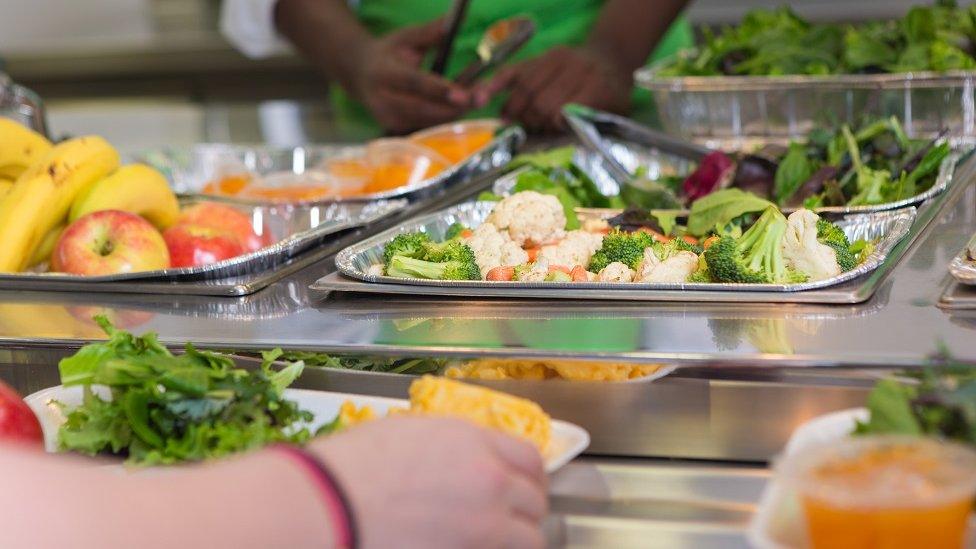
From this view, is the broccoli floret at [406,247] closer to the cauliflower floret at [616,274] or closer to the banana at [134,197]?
the cauliflower floret at [616,274]

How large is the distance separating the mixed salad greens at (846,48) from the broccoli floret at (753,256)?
3.18 feet

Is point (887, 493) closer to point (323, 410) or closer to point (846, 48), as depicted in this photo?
point (323, 410)

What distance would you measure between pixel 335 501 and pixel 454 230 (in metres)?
0.78

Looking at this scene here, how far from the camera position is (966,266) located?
114 centimetres

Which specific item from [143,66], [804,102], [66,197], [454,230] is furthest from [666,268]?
[143,66]

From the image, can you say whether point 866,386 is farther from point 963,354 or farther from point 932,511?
point 932,511

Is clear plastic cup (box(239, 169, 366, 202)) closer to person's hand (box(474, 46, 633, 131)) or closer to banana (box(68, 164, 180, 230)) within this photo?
banana (box(68, 164, 180, 230))

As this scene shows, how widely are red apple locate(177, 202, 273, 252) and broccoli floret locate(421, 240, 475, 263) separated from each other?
40 centimetres

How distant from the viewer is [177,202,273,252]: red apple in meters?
1.68

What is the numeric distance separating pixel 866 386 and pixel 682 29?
236 centimetres

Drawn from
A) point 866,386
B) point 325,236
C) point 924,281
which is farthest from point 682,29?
point 866,386

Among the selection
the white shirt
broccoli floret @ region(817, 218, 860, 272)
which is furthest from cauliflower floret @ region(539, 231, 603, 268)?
the white shirt

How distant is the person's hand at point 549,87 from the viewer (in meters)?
2.57

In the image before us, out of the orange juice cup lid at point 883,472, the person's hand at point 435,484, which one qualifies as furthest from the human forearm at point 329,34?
the orange juice cup lid at point 883,472
